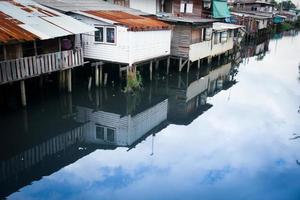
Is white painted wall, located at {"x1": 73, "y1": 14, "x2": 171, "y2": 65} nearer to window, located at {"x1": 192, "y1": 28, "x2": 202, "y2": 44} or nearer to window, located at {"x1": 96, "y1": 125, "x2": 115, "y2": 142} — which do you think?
window, located at {"x1": 192, "y1": 28, "x2": 202, "y2": 44}

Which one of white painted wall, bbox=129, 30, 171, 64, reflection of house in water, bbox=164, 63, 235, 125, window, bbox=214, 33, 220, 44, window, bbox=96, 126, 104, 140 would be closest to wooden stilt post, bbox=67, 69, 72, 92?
white painted wall, bbox=129, 30, 171, 64

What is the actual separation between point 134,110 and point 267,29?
59.7 meters

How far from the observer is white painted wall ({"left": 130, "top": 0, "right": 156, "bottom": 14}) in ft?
117

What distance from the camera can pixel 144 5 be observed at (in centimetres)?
3600

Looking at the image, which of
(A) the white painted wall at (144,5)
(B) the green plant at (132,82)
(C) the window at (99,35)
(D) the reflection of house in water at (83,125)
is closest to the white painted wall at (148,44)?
(B) the green plant at (132,82)

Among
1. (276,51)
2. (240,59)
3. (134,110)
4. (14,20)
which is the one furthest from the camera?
(276,51)

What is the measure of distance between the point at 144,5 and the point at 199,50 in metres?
8.41

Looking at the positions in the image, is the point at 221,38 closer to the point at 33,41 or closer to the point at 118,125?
the point at 118,125

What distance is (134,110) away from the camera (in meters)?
22.3

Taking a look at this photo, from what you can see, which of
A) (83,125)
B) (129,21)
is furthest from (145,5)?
(83,125)

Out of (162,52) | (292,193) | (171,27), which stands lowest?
(292,193)

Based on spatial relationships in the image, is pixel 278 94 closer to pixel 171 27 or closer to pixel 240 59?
pixel 171 27

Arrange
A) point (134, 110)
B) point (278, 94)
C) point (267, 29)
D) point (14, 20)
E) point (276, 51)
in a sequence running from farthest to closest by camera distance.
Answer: point (267, 29)
point (276, 51)
point (278, 94)
point (134, 110)
point (14, 20)

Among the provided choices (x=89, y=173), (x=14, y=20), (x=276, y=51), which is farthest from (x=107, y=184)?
(x=276, y=51)
